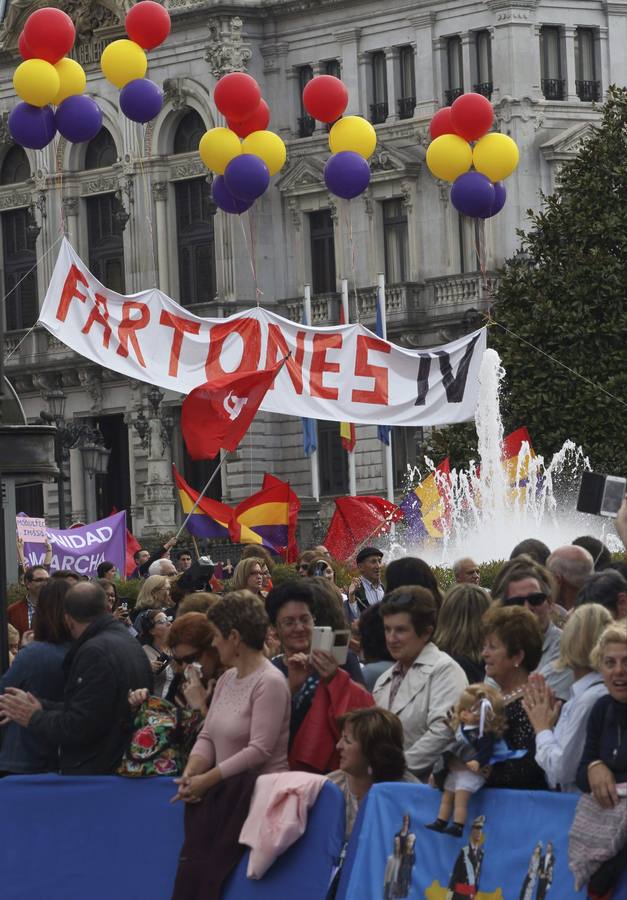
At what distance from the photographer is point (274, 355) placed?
2395 cm

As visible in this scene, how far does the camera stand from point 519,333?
34.4 m

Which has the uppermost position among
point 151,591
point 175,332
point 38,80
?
point 38,80

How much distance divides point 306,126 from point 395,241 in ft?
10.4

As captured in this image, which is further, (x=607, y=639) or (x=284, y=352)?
(x=284, y=352)

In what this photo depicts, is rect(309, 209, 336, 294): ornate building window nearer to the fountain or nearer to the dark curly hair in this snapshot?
the fountain

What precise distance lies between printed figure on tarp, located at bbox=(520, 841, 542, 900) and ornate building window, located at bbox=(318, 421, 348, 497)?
135ft

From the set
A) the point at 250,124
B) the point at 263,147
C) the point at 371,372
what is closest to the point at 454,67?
the point at 250,124

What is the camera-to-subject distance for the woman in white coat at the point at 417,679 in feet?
35.0

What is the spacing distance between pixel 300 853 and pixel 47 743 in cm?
187

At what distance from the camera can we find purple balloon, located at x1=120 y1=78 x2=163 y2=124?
85.0 ft

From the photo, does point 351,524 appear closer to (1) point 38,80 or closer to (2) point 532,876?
(1) point 38,80

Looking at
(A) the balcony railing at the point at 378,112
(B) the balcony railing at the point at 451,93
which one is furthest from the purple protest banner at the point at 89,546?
(A) the balcony railing at the point at 378,112

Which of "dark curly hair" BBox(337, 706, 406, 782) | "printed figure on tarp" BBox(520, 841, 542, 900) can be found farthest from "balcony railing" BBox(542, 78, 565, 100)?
"printed figure on tarp" BBox(520, 841, 542, 900)

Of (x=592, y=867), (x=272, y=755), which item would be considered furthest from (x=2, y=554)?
(x=592, y=867)
